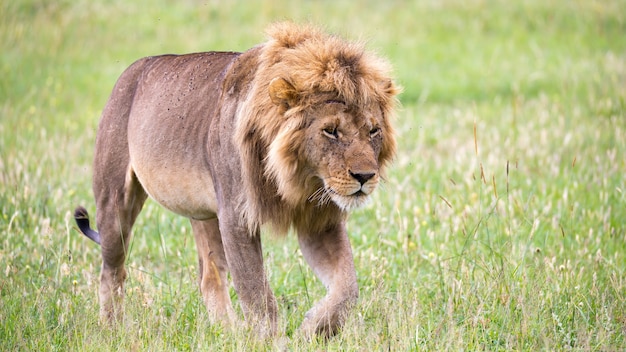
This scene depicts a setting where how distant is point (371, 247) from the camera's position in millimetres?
6289

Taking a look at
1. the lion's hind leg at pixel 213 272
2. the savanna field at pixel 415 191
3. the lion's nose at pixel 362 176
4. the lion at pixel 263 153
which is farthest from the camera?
the lion's hind leg at pixel 213 272

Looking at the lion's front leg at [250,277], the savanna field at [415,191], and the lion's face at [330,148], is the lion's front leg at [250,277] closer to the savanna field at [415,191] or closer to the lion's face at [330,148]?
the savanna field at [415,191]

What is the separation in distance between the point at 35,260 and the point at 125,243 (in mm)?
887

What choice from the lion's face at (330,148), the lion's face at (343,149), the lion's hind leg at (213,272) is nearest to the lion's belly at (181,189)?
the lion's hind leg at (213,272)

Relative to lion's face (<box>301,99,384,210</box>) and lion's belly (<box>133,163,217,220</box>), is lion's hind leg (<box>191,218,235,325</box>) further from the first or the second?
lion's face (<box>301,99,384,210</box>)

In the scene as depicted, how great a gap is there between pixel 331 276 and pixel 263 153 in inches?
27.7

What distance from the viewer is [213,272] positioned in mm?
5457

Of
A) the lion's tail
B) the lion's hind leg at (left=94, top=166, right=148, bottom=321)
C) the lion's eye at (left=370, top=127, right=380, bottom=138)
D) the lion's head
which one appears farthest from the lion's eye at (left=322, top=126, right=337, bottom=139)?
the lion's tail

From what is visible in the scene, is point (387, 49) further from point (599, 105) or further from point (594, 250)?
point (594, 250)

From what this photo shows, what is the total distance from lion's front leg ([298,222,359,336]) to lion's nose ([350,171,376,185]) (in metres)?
0.65

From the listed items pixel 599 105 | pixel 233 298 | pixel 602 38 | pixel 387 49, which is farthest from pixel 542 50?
pixel 233 298

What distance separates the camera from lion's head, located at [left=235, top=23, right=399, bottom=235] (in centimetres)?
419

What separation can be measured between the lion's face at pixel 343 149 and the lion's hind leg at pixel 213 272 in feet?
3.81

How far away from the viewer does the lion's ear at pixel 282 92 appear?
14.0ft
